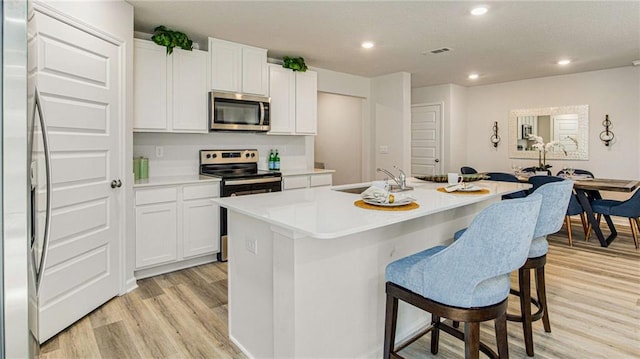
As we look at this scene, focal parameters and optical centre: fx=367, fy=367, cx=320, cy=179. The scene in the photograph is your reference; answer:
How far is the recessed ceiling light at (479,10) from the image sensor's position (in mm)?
3059

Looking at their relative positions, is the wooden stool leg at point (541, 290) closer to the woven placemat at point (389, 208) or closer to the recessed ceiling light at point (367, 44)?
the woven placemat at point (389, 208)

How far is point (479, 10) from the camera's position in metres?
3.10

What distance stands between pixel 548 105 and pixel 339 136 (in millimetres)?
3651

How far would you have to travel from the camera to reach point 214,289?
10.1 ft

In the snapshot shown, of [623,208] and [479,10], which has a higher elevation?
[479,10]

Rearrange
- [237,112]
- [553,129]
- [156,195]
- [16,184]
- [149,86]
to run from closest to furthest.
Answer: [16,184] < [156,195] < [149,86] < [237,112] < [553,129]

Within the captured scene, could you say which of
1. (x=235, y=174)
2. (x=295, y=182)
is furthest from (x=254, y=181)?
(x=295, y=182)

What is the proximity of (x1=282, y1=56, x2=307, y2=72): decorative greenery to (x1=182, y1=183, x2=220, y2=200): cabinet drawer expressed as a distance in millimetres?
1790

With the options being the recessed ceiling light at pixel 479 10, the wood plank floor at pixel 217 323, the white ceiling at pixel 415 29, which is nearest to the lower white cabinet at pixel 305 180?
the wood plank floor at pixel 217 323

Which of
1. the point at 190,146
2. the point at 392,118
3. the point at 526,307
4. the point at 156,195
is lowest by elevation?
the point at 526,307

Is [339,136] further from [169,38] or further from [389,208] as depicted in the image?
[389,208]

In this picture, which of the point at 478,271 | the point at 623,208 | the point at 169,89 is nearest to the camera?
the point at 478,271

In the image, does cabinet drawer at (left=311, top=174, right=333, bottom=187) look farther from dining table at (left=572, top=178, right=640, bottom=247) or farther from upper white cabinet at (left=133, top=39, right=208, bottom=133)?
dining table at (left=572, top=178, right=640, bottom=247)

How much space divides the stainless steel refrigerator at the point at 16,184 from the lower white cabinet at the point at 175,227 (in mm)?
2523
